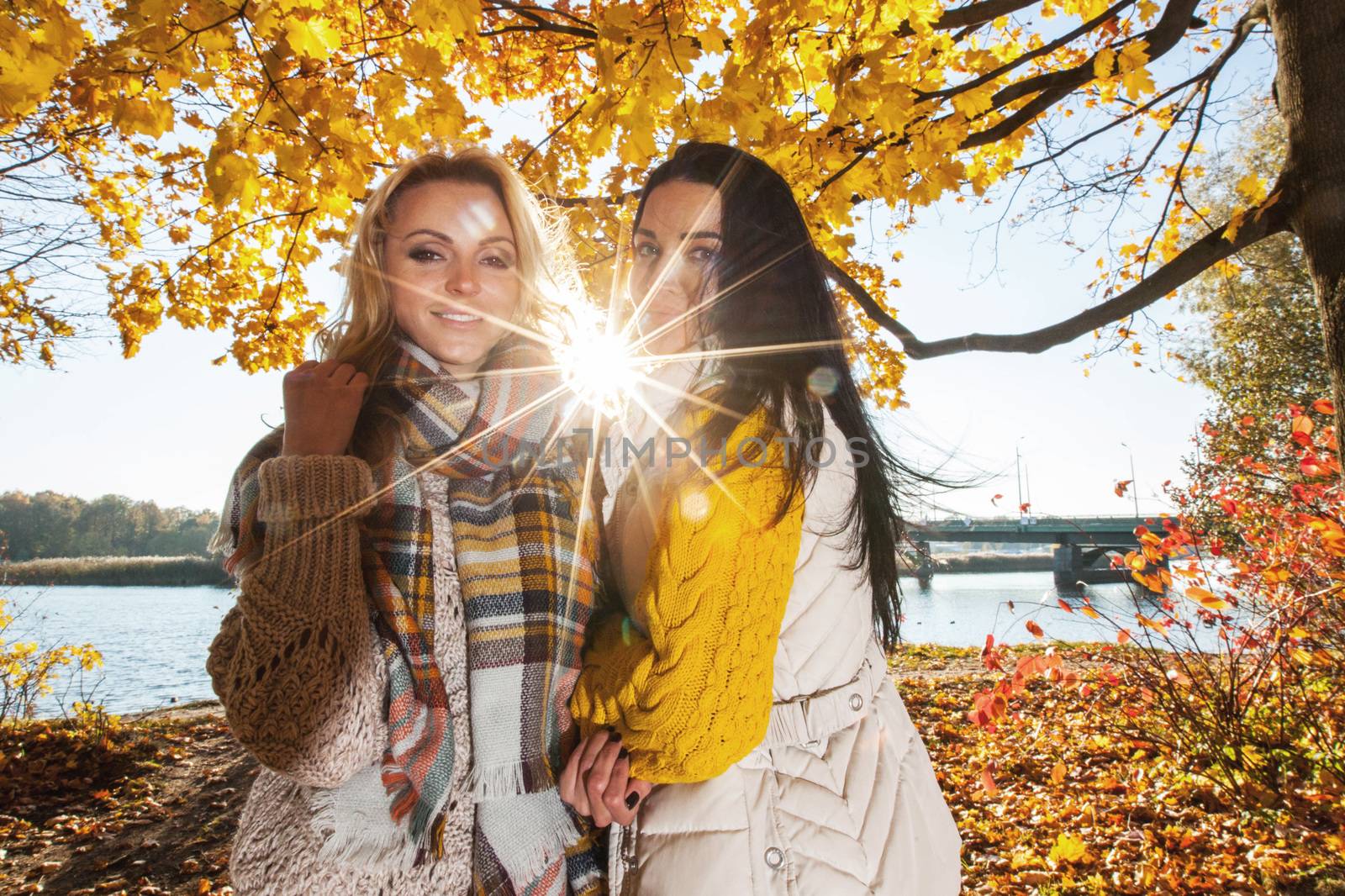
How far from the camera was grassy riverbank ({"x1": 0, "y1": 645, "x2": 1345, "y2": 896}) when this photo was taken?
126 inches

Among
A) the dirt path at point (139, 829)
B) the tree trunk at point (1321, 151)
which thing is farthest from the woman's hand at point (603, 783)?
the dirt path at point (139, 829)

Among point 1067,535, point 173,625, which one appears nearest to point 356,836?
point 173,625

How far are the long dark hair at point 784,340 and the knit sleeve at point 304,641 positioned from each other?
719 mm

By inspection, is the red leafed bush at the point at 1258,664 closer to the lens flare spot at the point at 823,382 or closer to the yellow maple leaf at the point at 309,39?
the lens flare spot at the point at 823,382

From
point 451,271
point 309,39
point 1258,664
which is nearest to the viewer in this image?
point 451,271

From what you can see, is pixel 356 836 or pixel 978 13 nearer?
pixel 356 836

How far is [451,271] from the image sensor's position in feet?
5.33

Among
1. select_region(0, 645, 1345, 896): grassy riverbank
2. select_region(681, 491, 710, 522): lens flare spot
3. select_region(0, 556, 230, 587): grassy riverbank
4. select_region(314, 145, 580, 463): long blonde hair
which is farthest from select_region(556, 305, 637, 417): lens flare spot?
select_region(0, 556, 230, 587): grassy riverbank

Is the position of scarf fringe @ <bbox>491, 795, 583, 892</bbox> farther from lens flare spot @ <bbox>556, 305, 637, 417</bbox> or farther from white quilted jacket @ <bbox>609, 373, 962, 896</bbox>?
lens flare spot @ <bbox>556, 305, 637, 417</bbox>

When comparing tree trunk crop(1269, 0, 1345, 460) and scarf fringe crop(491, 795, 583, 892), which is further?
tree trunk crop(1269, 0, 1345, 460)

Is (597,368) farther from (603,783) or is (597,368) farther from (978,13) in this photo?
(978,13)

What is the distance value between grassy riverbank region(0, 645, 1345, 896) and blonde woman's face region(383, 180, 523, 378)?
373 cm

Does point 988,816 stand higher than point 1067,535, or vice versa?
point 1067,535

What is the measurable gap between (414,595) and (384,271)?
878 millimetres
